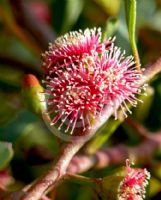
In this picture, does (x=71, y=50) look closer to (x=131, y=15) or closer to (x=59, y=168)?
(x=131, y=15)

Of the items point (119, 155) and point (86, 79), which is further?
point (119, 155)

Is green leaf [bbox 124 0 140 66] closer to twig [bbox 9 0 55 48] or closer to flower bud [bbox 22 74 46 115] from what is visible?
flower bud [bbox 22 74 46 115]

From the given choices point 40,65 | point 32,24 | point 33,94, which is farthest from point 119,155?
point 32,24

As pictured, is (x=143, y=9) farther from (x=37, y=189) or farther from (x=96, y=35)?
(x=37, y=189)

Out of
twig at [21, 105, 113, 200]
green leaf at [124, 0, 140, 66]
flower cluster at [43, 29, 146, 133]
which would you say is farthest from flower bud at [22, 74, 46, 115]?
green leaf at [124, 0, 140, 66]

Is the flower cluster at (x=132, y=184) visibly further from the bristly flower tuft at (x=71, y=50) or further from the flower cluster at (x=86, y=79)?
the bristly flower tuft at (x=71, y=50)

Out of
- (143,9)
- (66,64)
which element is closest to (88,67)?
(66,64)

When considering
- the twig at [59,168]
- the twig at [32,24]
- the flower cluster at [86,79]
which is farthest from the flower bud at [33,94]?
the twig at [32,24]
